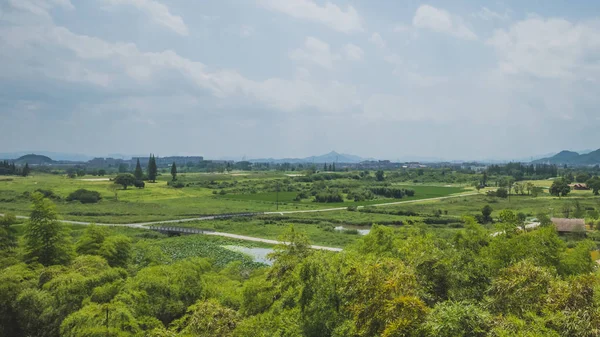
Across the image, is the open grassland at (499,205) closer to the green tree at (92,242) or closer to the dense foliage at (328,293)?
the dense foliage at (328,293)

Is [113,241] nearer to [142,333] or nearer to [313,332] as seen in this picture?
[142,333]

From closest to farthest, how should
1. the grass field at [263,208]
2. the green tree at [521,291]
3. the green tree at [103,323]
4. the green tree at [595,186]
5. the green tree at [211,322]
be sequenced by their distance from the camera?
the green tree at [521,291] → the green tree at [211,322] → the green tree at [103,323] → the grass field at [263,208] → the green tree at [595,186]

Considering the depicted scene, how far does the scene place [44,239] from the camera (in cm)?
1917

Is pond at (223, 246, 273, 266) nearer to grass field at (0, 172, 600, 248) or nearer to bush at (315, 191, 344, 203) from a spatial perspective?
grass field at (0, 172, 600, 248)

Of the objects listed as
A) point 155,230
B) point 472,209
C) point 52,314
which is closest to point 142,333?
point 52,314

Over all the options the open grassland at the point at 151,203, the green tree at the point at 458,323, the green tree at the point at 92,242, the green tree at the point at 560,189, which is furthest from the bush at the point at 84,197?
the green tree at the point at 560,189

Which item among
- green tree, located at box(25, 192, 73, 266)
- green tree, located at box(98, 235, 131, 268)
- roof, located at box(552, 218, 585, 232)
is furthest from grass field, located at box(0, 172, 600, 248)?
green tree, located at box(25, 192, 73, 266)

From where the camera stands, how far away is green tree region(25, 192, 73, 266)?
18825 mm

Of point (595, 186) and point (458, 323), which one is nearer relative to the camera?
point (458, 323)

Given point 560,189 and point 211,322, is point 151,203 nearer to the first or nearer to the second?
point 211,322

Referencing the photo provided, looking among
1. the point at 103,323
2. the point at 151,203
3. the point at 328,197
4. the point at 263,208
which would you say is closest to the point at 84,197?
the point at 151,203

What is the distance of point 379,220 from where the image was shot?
56219mm

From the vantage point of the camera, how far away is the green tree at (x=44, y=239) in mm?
18825

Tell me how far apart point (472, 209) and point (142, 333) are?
212ft
